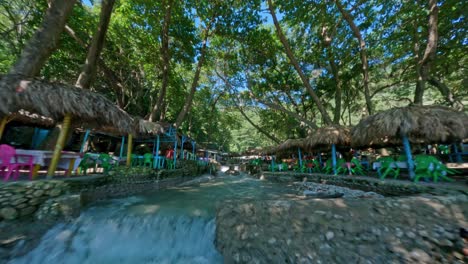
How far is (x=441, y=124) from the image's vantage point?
4805mm

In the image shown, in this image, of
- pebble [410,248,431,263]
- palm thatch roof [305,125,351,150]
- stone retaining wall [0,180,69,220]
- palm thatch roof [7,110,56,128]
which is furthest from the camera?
palm thatch roof [305,125,351,150]

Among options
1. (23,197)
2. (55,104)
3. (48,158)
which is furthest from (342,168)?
(48,158)

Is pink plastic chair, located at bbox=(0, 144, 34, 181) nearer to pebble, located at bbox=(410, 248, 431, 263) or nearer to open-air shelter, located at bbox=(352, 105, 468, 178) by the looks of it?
pebble, located at bbox=(410, 248, 431, 263)

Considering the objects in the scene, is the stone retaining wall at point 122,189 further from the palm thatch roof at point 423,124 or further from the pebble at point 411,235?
the palm thatch roof at point 423,124

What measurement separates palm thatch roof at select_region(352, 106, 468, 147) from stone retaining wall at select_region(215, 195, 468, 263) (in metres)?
2.50

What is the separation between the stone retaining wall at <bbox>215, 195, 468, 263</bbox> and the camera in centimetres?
262

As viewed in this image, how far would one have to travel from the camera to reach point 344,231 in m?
2.78

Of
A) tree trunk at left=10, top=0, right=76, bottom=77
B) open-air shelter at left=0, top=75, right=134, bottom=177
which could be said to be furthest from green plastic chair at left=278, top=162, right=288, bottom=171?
tree trunk at left=10, top=0, right=76, bottom=77

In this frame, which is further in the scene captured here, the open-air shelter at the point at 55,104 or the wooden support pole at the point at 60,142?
the wooden support pole at the point at 60,142

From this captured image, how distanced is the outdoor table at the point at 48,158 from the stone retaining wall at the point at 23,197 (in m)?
1.14

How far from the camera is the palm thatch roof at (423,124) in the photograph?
4.77 m

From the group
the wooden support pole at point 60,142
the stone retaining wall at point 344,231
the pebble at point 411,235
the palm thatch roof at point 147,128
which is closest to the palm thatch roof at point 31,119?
the palm thatch roof at point 147,128

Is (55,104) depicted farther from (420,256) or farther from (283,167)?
(283,167)

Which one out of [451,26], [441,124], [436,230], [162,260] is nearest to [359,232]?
[436,230]
